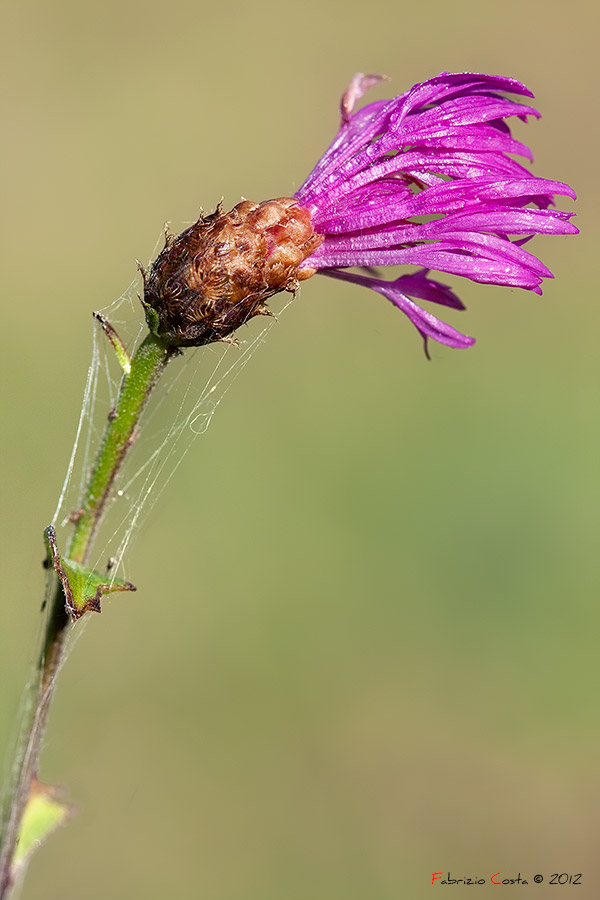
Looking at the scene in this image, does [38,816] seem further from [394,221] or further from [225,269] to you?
[394,221]

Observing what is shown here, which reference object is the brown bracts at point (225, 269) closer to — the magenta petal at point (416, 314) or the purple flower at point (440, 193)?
the purple flower at point (440, 193)

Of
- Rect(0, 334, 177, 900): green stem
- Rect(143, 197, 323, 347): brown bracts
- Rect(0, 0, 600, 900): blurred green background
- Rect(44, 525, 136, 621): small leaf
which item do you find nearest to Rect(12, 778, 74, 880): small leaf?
Rect(0, 334, 177, 900): green stem

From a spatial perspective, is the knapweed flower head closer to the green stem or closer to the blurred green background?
the green stem

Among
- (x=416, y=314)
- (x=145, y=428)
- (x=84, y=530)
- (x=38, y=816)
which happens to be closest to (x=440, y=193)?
(x=416, y=314)

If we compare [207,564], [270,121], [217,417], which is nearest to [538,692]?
[207,564]

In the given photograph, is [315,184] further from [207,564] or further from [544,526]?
[544,526]
